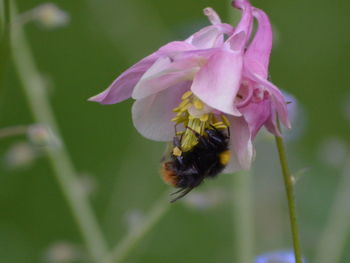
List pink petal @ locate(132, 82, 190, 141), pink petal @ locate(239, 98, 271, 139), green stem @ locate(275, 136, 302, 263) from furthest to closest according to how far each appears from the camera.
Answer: pink petal @ locate(132, 82, 190, 141) < pink petal @ locate(239, 98, 271, 139) < green stem @ locate(275, 136, 302, 263)

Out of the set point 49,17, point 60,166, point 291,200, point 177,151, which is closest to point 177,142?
point 177,151

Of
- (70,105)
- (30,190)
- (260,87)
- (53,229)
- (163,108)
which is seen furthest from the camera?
(70,105)

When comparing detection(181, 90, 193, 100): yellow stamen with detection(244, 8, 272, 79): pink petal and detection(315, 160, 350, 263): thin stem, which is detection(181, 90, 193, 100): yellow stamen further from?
detection(315, 160, 350, 263): thin stem

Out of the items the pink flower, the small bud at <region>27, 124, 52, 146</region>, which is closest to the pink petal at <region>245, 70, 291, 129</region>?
the pink flower

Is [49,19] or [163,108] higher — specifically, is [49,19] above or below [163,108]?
above

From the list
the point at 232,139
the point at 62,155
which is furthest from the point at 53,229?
the point at 232,139

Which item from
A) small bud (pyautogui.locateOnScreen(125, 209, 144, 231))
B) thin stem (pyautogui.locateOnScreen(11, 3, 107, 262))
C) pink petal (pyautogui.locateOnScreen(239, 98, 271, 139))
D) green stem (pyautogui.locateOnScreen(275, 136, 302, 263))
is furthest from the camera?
thin stem (pyautogui.locateOnScreen(11, 3, 107, 262))

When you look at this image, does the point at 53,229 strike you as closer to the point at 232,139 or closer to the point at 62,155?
the point at 62,155

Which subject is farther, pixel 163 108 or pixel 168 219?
pixel 168 219

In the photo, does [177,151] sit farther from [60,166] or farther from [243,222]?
[60,166]
